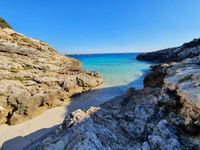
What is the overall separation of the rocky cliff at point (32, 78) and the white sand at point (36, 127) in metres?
0.54

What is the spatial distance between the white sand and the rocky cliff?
1.78ft

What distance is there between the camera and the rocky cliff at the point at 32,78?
1263 cm

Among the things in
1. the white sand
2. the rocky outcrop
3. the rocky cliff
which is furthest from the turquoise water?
the rocky outcrop

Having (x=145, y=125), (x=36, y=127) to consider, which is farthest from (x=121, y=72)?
(x=145, y=125)

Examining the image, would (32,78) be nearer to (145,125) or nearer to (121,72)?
(145,125)

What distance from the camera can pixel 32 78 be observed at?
1523 cm

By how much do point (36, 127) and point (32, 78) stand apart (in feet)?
15.0

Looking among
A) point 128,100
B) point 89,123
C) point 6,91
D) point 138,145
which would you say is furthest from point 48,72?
point 138,145

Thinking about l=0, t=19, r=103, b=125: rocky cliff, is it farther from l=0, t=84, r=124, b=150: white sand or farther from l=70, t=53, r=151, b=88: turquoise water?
l=70, t=53, r=151, b=88: turquoise water

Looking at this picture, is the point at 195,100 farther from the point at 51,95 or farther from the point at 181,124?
the point at 51,95

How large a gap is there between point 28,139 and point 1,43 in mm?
8848

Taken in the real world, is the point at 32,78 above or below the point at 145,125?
above

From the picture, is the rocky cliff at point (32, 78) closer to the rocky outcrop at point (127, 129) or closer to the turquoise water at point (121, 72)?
the turquoise water at point (121, 72)

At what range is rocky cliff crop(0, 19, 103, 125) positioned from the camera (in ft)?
41.4
